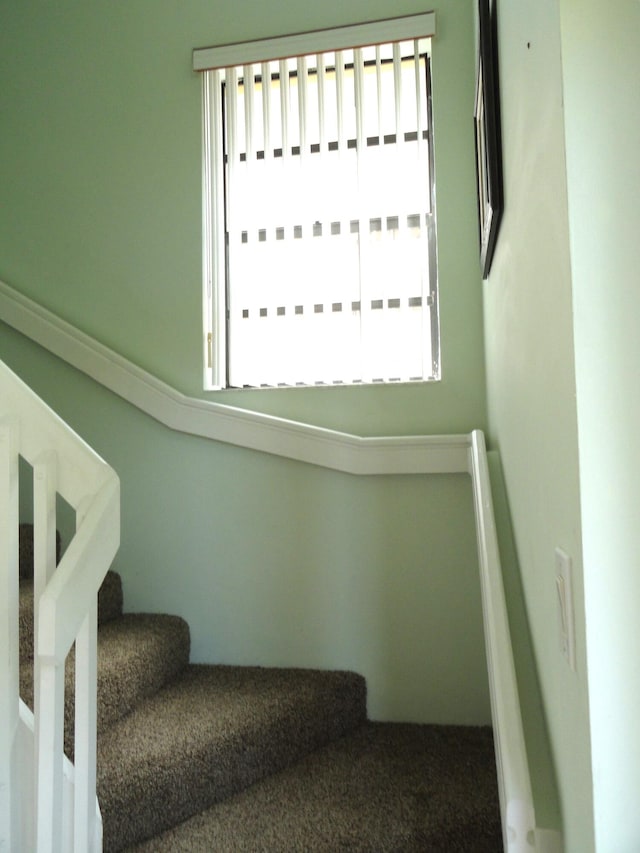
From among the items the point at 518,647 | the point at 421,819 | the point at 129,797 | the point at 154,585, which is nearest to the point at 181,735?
the point at 129,797

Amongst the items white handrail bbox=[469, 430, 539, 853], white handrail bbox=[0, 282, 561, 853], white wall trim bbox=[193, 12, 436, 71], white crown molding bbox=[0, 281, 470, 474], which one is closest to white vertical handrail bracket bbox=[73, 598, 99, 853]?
white handrail bbox=[469, 430, 539, 853]

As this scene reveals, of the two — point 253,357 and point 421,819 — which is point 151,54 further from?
point 421,819

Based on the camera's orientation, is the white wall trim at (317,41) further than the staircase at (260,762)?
Yes

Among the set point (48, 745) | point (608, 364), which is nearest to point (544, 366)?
point (608, 364)

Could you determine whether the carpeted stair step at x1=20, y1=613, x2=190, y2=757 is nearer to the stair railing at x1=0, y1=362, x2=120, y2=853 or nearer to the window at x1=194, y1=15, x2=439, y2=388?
the stair railing at x1=0, y1=362, x2=120, y2=853

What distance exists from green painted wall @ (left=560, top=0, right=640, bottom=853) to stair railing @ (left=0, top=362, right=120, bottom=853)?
96cm

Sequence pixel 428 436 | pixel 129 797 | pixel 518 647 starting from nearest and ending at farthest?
pixel 518 647 < pixel 129 797 < pixel 428 436

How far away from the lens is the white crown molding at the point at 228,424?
7.43 ft

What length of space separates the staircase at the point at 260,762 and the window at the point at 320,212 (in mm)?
1098

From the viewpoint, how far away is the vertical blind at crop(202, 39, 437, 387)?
2.46m

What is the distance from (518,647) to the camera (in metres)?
1.11

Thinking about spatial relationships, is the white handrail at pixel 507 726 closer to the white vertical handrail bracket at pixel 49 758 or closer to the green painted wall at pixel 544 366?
the green painted wall at pixel 544 366

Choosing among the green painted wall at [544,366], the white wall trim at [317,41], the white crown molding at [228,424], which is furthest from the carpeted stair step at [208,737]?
the white wall trim at [317,41]

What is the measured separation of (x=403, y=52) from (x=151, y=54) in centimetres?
102
